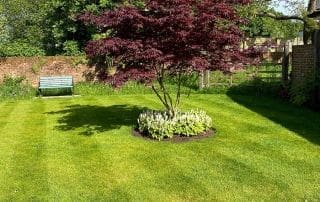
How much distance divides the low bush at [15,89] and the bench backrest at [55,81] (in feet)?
2.45

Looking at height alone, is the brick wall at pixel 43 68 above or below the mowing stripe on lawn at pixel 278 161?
above

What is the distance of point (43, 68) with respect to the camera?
67.3 ft

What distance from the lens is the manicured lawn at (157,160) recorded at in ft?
21.7

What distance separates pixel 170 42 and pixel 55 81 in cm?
1111

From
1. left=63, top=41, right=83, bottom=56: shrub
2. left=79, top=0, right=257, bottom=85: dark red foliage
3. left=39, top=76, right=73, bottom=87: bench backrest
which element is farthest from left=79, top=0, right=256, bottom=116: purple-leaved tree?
left=63, top=41, right=83, bottom=56: shrub

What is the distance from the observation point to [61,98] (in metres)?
18.2

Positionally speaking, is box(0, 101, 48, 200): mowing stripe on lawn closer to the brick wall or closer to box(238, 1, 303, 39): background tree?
the brick wall

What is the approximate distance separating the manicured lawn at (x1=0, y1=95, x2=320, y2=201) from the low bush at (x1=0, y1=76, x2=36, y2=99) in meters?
6.35

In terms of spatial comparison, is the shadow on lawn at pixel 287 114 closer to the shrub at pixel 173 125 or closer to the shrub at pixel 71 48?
the shrub at pixel 173 125

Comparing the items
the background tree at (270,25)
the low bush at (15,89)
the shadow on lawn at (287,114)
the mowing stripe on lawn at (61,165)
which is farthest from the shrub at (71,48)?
the mowing stripe on lawn at (61,165)

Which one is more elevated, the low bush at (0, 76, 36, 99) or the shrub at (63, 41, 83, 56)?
the shrub at (63, 41, 83, 56)

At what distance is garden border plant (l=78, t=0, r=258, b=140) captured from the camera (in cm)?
899

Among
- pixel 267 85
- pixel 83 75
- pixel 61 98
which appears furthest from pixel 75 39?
pixel 267 85

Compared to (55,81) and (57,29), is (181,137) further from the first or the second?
(57,29)
